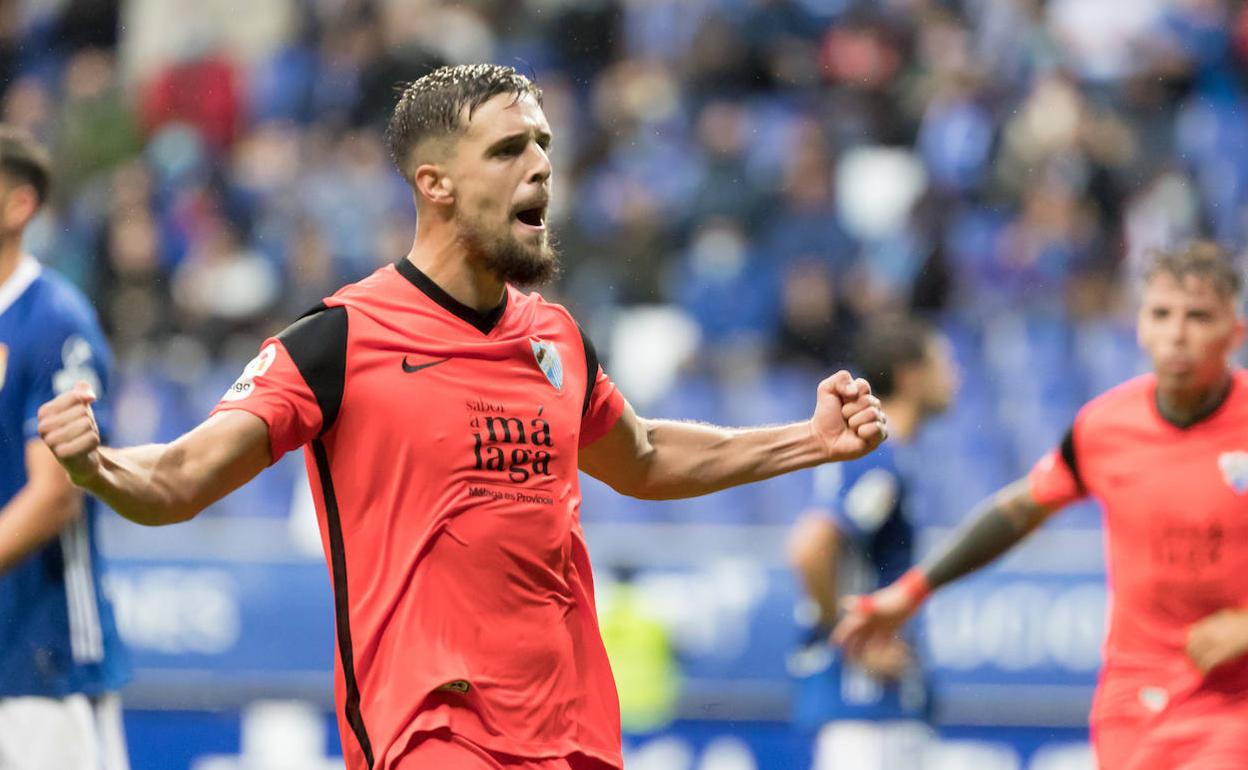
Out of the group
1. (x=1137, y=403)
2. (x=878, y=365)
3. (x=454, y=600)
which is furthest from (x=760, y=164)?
(x=454, y=600)

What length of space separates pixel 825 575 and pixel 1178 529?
5.85 ft

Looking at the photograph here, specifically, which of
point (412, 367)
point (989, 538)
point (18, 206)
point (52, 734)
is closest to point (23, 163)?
point (18, 206)

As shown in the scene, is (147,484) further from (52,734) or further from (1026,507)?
(1026,507)

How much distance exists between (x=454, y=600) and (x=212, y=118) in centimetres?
1239

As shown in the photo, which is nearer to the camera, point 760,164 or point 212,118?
point 760,164

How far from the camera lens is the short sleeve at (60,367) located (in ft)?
19.1

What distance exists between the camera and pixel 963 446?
445 inches

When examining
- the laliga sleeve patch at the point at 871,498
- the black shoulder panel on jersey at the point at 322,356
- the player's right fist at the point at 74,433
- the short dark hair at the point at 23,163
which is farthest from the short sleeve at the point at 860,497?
the player's right fist at the point at 74,433

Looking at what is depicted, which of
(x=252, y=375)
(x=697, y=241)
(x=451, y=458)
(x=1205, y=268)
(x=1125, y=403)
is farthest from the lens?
(x=697, y=241)

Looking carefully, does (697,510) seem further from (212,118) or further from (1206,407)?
(212,118)

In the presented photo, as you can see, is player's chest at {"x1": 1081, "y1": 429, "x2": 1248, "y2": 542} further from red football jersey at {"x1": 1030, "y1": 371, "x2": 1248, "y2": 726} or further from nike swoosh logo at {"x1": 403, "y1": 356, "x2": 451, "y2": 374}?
nike swoosh logo at {"x1": 403, "y1": 356, "x2": 451, "y2": 374}

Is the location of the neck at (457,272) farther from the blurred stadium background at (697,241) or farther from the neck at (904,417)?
the blurred stadium background at (697,241)

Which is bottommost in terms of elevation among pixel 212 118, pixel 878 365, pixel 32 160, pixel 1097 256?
pixel 878 365

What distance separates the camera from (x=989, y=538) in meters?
6.68
